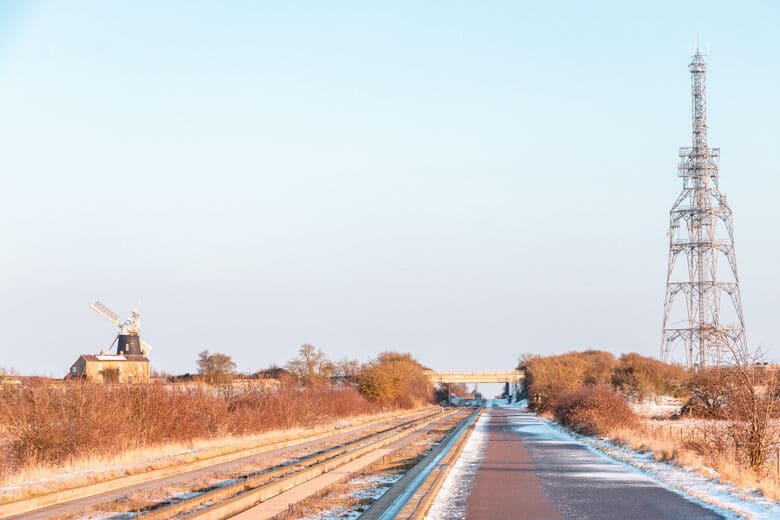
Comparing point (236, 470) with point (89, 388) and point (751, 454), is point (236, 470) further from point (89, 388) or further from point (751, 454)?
point (751, 454)

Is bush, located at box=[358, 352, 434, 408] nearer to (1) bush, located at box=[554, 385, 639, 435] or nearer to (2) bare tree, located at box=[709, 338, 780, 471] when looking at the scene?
(1) bush, located at box=[554, 385, 639, 435]

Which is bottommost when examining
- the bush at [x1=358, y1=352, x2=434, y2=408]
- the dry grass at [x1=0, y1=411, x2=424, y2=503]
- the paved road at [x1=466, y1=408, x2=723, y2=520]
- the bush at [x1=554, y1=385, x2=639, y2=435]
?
the dry grass at [x1=0, y1=411, x2=424, y2=503]

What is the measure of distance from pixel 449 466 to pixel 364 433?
79.2 feet

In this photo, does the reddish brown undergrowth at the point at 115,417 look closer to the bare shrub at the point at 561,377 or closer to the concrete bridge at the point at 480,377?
the bare shrub at the point at 561,377

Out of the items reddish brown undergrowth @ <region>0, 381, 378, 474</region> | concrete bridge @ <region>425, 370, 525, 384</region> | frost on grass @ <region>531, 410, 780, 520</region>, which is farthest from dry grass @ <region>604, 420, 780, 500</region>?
concrete bridge @ <region>425, 370, 525, 384</region>

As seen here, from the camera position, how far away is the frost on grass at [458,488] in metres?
16.6

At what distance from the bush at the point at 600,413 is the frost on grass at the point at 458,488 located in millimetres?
11277

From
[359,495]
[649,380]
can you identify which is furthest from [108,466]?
[649,380]

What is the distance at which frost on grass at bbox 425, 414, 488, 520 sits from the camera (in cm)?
1661

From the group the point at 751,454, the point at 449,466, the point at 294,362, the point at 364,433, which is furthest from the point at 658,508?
the point at 294,362

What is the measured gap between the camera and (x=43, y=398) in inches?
1102

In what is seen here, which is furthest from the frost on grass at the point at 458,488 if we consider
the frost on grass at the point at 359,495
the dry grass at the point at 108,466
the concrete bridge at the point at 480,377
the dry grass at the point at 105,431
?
the concrete bridge at the point at 480,377

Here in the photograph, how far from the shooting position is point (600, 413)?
1772 inches

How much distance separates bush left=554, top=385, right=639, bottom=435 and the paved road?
12.2 metres
